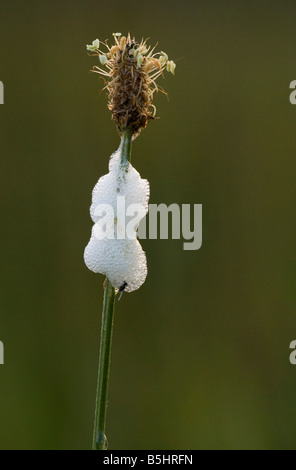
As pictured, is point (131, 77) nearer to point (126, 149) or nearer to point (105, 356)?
point (126, 149)

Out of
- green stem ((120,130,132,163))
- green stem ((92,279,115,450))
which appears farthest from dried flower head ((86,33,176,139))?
green stem ((92,279,115,450))

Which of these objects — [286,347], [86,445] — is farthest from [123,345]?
[286,347]

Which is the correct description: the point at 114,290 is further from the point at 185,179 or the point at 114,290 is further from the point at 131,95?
the point at 185,179

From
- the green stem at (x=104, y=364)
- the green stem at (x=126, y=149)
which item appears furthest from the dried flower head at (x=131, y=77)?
the green stem at (x=104, y=364)

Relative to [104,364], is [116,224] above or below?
above

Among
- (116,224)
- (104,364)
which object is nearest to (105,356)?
(104,364)

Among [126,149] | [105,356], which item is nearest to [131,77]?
[126,149]
